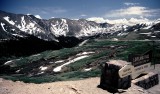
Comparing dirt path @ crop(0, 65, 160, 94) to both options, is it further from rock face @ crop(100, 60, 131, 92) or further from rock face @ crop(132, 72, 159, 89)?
rock face @ crop(132, 72, 159, 89)

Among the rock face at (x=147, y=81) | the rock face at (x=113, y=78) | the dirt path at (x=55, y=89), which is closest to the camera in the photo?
the dirt path at (x=55, y=89)

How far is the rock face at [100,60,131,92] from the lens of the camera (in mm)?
19969

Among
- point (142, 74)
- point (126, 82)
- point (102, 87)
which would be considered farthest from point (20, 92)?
point (142, 74)

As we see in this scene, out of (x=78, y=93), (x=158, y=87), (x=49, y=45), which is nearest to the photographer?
(x=78, y=93)

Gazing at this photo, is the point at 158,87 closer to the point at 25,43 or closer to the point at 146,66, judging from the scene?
the point at 146,66

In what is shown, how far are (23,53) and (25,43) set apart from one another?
30.8 m

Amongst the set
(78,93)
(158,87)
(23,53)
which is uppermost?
(78,93)

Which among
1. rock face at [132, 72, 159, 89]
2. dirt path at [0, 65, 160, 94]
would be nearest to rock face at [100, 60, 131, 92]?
dirt path at [0, 65, 160, 94]

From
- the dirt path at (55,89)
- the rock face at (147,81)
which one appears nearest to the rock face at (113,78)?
the dirt path at (55,89)

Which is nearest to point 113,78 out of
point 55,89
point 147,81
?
point 55,89

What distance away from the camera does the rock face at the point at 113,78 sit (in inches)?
786

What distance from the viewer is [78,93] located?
59.0 feet

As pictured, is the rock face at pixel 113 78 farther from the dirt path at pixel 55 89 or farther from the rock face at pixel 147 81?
the rock face at pixel 147 81

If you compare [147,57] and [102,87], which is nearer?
[102,87]
